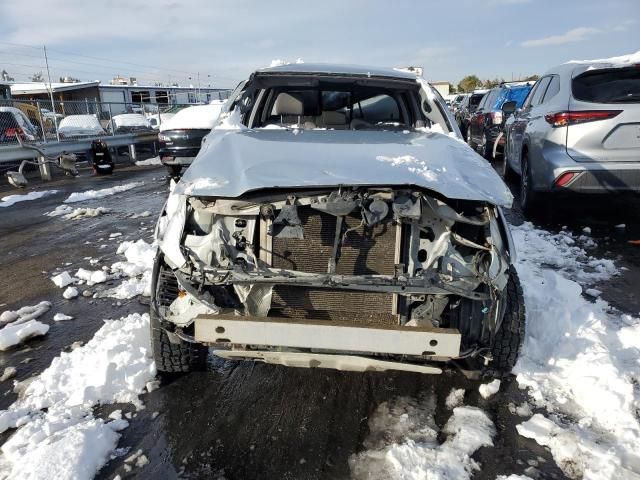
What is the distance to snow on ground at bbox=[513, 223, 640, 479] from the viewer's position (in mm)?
2412

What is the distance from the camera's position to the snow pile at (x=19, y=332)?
3.64m

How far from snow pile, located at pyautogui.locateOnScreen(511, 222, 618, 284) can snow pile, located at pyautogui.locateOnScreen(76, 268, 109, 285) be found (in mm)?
4403

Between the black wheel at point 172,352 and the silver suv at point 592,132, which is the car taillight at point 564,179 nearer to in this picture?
the silver suv at point 592,132

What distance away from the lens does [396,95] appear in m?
4.57

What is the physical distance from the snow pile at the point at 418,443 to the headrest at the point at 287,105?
2.82 metres

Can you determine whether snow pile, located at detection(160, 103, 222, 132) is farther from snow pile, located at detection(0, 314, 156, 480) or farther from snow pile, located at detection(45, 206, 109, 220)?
snow pile, located at detection(0, 314, 156, 480)

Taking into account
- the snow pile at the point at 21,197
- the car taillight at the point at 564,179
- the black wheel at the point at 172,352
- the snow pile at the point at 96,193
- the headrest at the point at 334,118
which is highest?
the headrest at the point at 334,118

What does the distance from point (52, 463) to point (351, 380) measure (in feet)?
5.62

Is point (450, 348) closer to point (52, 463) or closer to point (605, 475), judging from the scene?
point (605, 475)

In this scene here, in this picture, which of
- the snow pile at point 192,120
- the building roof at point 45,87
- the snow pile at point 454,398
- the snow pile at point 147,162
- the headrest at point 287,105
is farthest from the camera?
the building roof at point 45,87

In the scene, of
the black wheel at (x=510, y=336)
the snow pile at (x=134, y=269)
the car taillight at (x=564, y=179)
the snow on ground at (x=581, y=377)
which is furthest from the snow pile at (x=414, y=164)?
the car taillight at (x=564, y=179)

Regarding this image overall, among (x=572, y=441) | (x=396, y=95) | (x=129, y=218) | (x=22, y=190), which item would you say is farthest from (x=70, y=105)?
(x=572, y=441)

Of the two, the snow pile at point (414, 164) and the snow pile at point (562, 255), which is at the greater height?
the snow pile at point (414, 164)

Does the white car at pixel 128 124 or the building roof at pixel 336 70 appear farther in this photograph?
the white car at pixel 128 124
